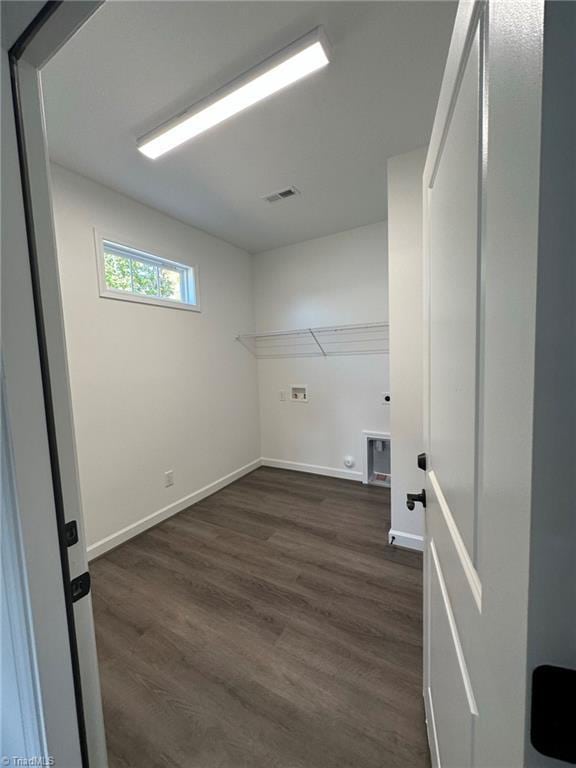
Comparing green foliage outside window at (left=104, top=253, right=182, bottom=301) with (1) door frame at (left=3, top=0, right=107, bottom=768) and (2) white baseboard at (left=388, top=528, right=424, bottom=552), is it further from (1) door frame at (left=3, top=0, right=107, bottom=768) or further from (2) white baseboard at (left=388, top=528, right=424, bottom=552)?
(2) white baseboard at (left=388, top=528, right=424, bottom=552)

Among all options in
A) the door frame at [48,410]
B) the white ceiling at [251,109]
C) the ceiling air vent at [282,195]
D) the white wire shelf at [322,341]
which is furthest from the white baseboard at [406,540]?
the ceiling air vent at [282,195]

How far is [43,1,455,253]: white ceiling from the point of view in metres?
1.23

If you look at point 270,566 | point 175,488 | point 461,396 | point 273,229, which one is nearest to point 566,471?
point 461,396

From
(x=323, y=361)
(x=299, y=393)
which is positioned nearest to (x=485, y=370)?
(x=323, y=361)

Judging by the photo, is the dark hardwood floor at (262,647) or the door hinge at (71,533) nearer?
the door hinge at (71,533)

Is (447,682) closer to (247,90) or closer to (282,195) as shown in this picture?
(247,90)

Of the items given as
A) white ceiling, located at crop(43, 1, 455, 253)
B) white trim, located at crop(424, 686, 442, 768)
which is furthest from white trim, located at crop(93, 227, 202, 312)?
white trim, located at crop(424, 686, 442, 768)

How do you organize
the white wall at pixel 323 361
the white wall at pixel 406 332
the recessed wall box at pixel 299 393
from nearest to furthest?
the white wall at pixel 406 332
the white wall at pixel 323 361
the recessed wall box at pixel 299 393

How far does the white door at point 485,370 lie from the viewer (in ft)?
1.05

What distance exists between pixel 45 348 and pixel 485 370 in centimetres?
82

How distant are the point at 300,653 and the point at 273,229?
136 inches

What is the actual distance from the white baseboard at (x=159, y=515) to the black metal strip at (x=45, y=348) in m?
1.93

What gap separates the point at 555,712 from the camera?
0.94ft

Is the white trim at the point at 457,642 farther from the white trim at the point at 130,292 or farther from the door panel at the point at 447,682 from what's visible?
the white trim at the point at 130,292
